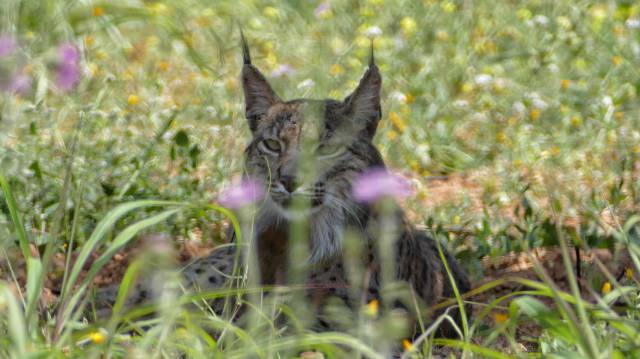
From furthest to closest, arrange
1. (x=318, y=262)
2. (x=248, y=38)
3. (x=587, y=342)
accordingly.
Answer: (x=248, y=38) < (x=318, y=262) < (x=587, y=342)

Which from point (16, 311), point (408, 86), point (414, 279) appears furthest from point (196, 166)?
point (16, 311)

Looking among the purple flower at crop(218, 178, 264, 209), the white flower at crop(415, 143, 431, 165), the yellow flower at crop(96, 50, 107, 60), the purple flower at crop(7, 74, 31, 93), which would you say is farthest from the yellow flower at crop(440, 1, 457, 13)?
the purple flower at crop(218, 178, 264, 209)

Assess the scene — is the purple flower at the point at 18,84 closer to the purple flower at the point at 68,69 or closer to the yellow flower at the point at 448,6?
the purple flower at the point at 68,69

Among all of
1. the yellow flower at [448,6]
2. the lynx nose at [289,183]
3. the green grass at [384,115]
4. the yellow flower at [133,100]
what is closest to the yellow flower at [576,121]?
the green grass at [384,115]

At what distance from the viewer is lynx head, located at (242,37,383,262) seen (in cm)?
443

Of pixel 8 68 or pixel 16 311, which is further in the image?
pixel 8 68

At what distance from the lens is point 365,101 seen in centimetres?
461

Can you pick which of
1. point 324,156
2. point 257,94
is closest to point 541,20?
point 257,94

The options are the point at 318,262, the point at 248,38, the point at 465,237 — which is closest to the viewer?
the point at 318,262

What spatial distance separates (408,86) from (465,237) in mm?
2016

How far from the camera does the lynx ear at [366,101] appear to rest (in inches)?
180

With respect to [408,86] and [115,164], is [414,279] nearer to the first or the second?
[115,164]

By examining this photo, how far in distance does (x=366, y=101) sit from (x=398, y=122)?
2.45 m

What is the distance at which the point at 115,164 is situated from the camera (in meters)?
5.76
